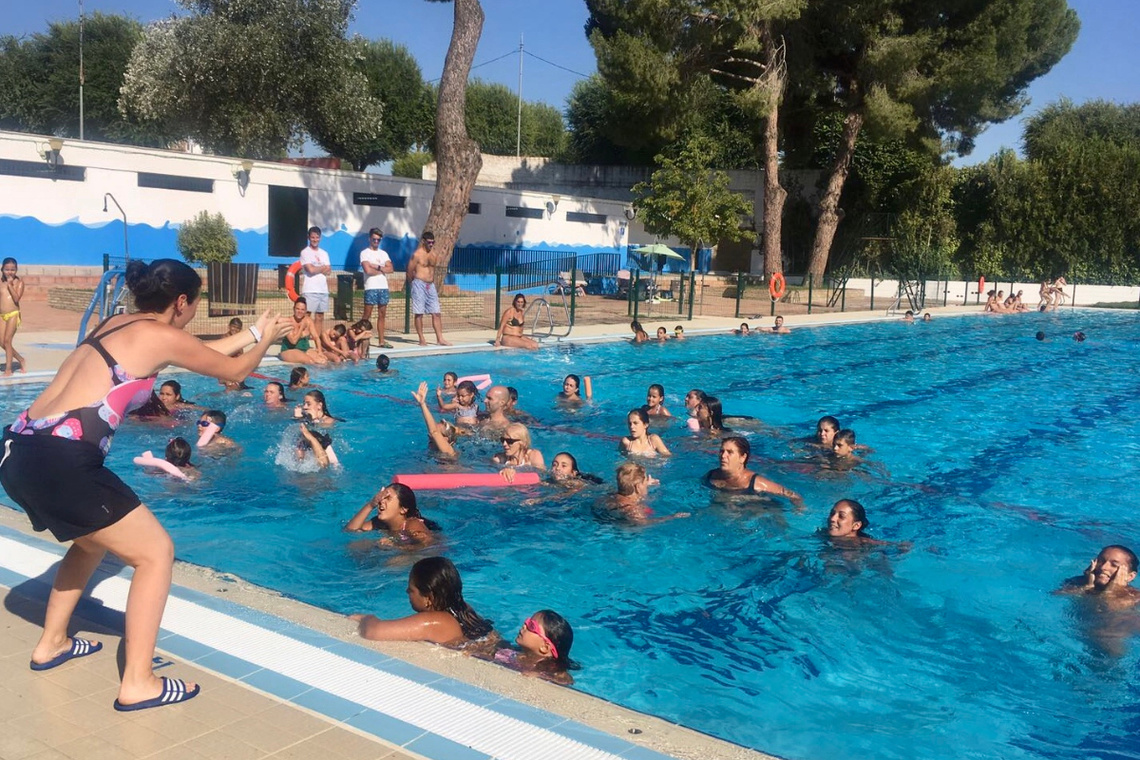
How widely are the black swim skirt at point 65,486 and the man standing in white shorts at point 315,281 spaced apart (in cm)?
1161

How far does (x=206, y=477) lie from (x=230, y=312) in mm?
9272

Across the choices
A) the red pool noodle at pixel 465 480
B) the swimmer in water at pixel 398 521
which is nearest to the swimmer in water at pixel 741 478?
the red pool noodle at pixel 465 480

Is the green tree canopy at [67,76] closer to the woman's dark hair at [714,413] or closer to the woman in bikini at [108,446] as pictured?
the woman's dark hair at [714,413]

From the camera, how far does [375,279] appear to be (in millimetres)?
16031

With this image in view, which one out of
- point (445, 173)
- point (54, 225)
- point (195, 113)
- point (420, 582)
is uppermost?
point (195, 113)

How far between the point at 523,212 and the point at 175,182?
12815 mm

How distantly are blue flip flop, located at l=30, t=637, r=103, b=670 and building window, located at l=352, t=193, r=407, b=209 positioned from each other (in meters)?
26.2

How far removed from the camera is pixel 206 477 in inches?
343

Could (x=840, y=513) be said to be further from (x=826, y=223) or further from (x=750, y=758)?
(x=826, y=223)

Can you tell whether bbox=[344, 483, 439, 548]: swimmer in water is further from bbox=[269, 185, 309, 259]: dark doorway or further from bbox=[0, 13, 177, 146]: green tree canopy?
bbox=[0, 13, 177, 146]: green tree canopy

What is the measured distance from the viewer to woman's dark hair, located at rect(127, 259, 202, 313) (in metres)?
3.60

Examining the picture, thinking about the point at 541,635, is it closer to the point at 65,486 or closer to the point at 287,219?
the point at 65,486

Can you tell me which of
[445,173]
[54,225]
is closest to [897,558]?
[445,173]

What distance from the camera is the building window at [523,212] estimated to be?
3375 centimetres
